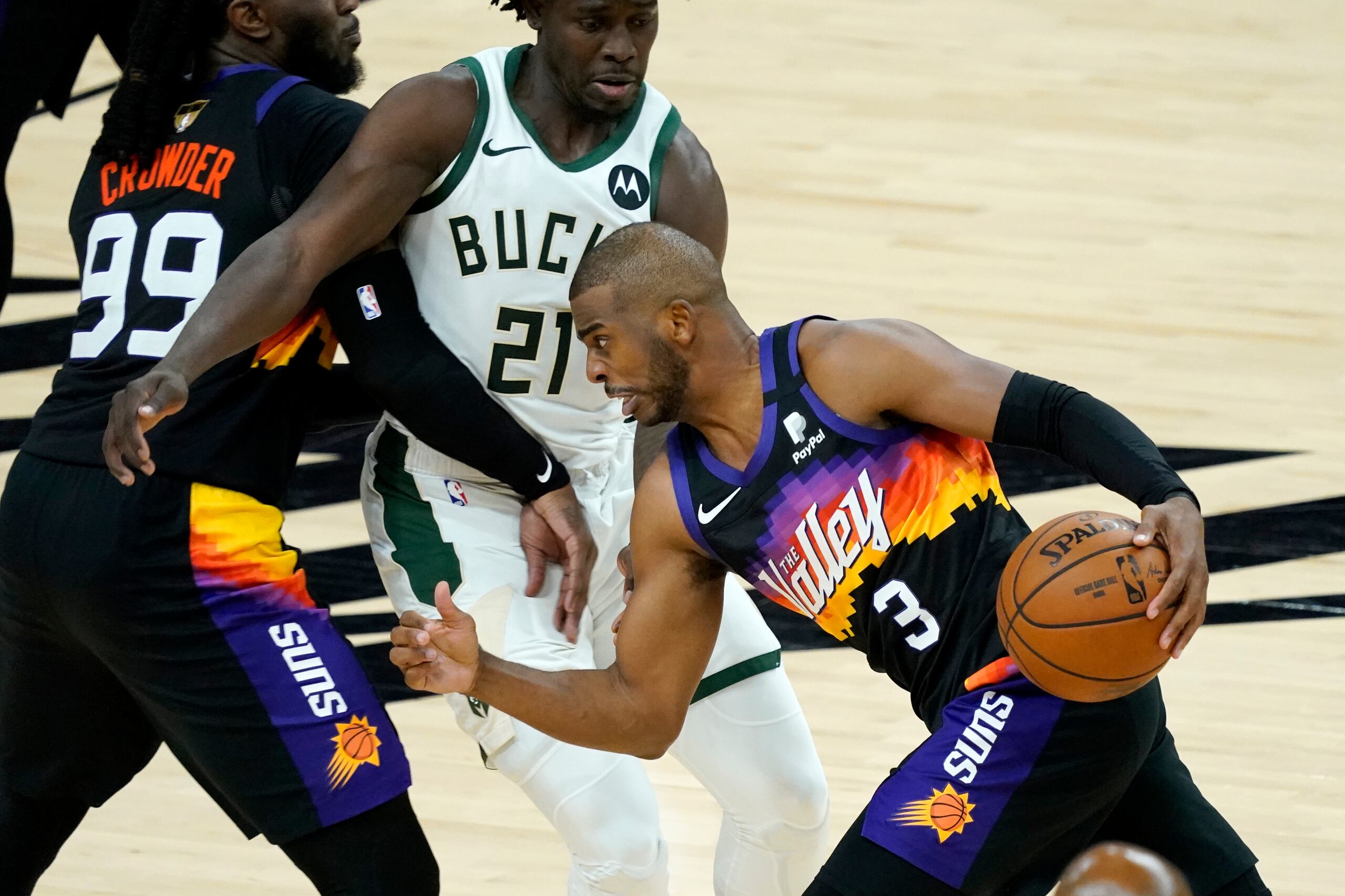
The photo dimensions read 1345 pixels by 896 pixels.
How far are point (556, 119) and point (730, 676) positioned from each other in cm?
107

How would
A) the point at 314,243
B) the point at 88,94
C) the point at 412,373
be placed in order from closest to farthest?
the point at 314,243 → the point at 412,373 → the point at 88,94

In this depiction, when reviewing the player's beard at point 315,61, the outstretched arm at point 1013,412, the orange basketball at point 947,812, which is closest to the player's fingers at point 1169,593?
the outstretched arm at point 1013,412

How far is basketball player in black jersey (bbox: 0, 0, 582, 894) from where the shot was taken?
3162mm

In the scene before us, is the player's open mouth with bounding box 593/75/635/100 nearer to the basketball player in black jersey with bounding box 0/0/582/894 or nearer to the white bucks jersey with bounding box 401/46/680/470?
the white bucks jersey with bounding box 401/46/680/470

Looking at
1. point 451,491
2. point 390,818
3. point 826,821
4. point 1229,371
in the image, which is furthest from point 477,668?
point 1229,371

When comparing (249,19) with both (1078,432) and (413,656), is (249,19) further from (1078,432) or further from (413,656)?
(1078,432)

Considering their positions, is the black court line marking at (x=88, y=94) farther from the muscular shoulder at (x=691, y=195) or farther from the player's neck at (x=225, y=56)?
the muscular shoulder at (x=691, y=195)

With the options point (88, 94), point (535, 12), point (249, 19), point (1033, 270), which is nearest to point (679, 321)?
point (535, 12)

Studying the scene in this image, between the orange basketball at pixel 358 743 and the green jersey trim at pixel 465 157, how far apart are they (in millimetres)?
956

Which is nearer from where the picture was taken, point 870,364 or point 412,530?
point 870,364

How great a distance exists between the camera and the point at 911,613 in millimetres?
3111

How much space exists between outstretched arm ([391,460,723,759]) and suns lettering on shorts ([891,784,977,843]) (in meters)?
0.48

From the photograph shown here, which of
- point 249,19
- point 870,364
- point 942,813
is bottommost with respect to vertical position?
point 942,813

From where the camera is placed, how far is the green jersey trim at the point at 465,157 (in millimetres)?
3516
